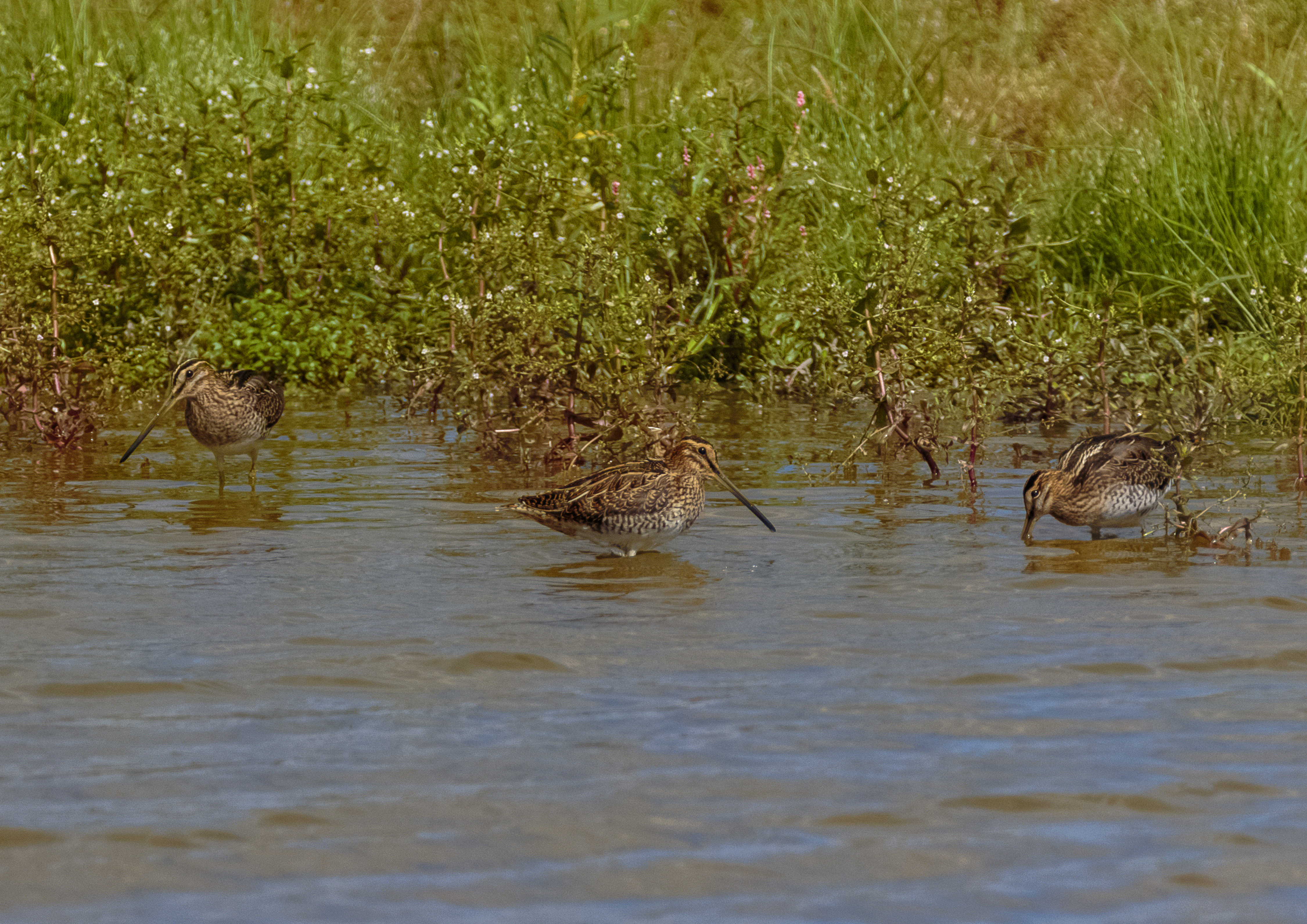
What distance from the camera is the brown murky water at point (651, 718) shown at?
4.31 m

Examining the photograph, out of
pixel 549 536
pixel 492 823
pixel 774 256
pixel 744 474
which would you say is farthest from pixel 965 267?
pixel 492 823

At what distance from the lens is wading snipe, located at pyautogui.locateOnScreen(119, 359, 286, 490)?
10.4 meters

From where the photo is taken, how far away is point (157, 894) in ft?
13.9

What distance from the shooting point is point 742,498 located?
8.62m

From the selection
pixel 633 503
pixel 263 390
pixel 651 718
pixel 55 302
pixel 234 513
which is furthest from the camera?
pixel 55 302

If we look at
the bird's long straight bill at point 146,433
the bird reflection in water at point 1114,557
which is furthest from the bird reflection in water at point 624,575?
the bird's long straight bill at point 146,433

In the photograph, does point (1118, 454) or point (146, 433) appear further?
point (146, 433)

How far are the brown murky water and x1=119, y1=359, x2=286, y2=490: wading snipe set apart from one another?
0.94m

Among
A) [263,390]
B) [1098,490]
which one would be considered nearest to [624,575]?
[1098,490]

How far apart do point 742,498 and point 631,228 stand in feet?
17.9

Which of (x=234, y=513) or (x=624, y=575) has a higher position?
(x=234, y=513)

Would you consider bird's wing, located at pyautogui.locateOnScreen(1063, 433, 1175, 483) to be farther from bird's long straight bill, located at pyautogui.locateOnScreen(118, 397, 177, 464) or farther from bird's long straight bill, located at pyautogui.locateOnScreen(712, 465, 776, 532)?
bird's long straight bill, located at pyautogui.locateOnScreen(118, 397, 177, 464)

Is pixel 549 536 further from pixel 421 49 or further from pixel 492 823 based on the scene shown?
pixel 421 49

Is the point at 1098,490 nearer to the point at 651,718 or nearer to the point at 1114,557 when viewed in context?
the point at 1114,557
